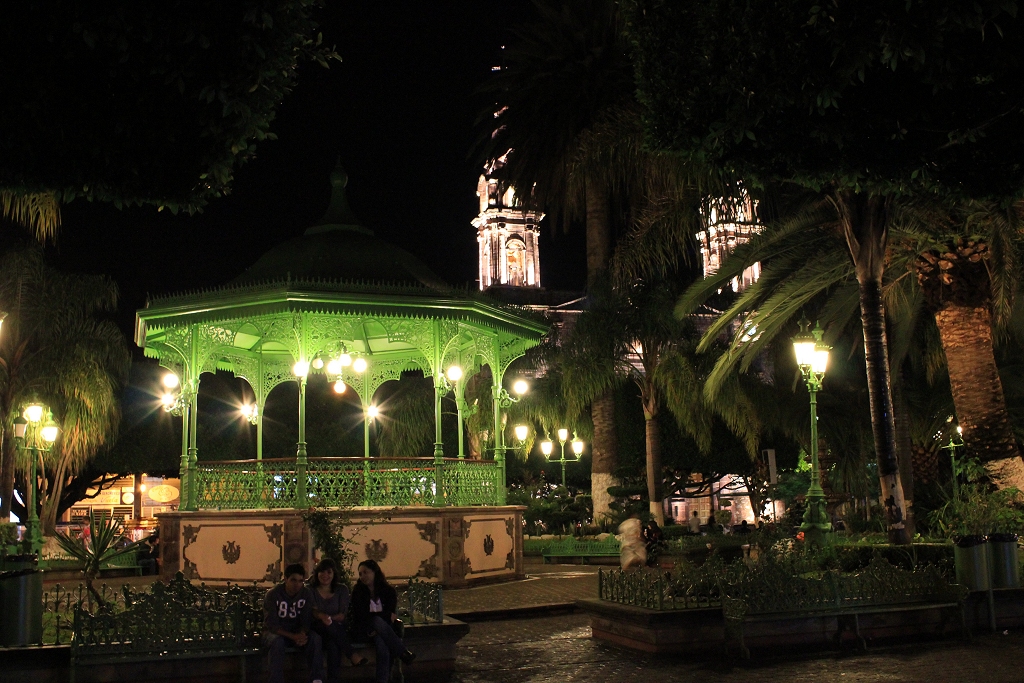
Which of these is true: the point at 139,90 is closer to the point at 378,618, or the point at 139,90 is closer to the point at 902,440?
the point at 378,618

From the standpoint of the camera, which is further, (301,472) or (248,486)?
(248,486)

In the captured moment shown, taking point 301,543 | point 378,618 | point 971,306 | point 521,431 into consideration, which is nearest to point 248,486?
point 301,543

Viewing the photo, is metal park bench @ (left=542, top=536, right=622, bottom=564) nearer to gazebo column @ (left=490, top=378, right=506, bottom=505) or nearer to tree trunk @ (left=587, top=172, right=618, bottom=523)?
tree trunk @ (left=587, top=172, right=618, bottom=523)

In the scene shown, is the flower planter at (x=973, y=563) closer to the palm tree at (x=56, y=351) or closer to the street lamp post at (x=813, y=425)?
the street lamp post at (x=813, y=425)

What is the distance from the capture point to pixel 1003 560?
460 inches

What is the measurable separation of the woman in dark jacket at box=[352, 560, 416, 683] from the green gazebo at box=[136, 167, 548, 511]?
7.61 meters

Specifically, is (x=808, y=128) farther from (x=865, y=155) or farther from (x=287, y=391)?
(x=287, y=391)

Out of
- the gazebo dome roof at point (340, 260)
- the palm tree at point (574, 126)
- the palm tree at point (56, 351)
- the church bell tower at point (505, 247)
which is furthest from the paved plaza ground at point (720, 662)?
the church bell tower at point (505, 247)

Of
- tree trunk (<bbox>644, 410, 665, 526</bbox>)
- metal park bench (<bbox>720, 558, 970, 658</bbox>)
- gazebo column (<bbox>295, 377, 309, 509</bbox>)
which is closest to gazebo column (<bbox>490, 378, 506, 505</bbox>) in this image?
gazebo column (<bbox>295, 377, 309, 509</bbox>)

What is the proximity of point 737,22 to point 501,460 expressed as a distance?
1237 centimetres

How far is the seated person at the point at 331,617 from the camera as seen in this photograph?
29.0 ft

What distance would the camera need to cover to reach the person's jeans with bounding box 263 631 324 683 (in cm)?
856

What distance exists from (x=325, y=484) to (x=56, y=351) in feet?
43.7

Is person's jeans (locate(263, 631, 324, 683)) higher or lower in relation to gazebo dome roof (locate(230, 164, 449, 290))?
lower
